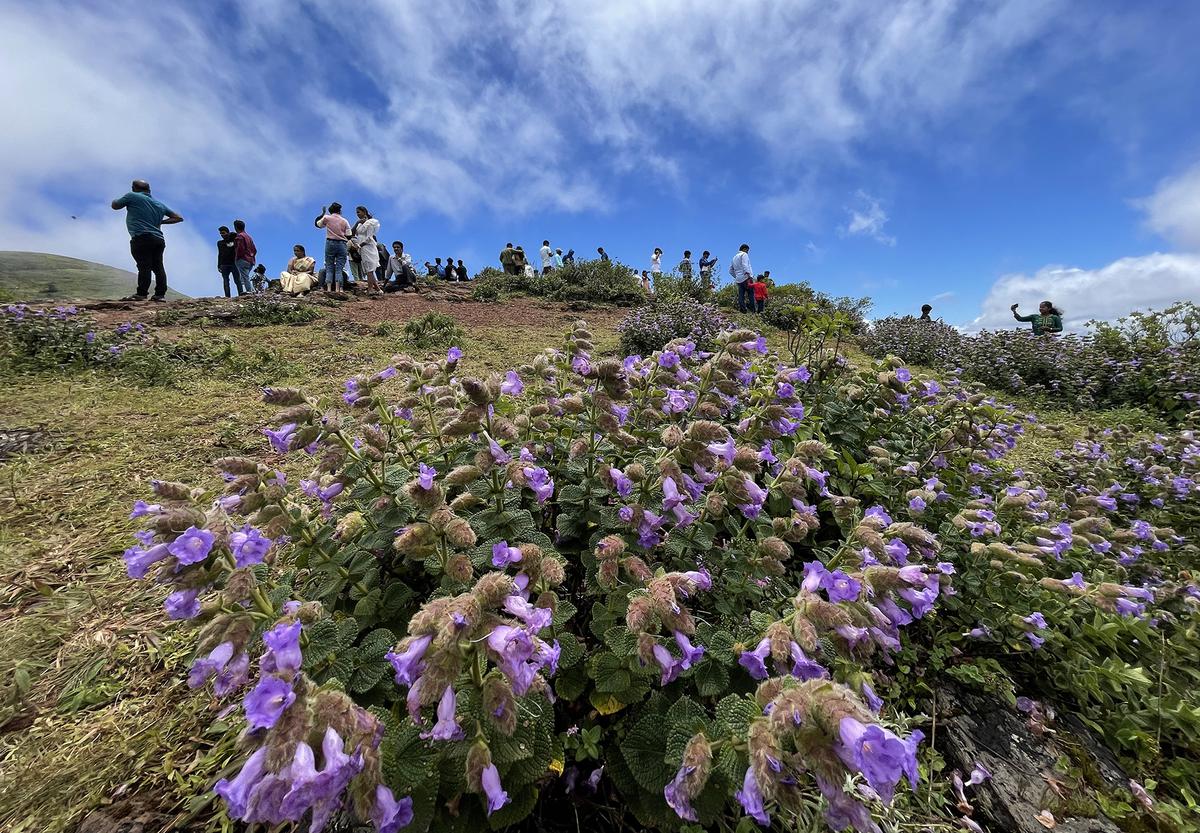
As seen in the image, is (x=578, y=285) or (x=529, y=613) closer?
(x=529, y=613)

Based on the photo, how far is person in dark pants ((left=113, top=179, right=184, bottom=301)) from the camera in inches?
346

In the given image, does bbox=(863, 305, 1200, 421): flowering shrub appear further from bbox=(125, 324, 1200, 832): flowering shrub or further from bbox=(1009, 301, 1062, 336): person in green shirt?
bbox=(125, 324, 1200, 832): flowering shrub

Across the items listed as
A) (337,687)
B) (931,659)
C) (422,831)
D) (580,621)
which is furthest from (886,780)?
(931,659)

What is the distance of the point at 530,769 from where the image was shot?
4.22ft

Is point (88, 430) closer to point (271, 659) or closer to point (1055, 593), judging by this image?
point (271, 659)

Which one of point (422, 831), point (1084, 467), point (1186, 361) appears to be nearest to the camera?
point (422, 831)

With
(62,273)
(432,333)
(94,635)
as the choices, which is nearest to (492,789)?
(94,635)

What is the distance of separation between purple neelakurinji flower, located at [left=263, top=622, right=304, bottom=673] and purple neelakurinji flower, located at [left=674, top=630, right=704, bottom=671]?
0.98 metres

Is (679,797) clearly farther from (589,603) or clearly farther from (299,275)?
(299,275)

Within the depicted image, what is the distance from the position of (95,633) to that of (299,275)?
13.4m

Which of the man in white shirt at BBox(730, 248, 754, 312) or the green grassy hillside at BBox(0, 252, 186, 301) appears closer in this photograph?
the man in white shirt at BBox(730, 248, 754, 312)

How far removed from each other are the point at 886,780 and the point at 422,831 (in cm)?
104

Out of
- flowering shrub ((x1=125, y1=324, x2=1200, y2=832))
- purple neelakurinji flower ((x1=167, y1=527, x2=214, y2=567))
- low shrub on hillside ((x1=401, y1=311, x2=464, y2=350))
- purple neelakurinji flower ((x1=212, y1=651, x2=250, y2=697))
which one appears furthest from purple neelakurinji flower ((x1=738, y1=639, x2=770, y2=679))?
low shrub on hillside ((x1=401, y1=311, x2=464, y2=350))

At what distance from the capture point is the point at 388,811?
1036 millimetres
